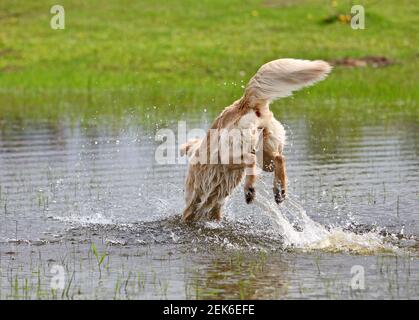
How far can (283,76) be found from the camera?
930cm

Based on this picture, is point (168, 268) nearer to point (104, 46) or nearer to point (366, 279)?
point (366, 279)

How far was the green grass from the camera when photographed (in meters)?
21.5

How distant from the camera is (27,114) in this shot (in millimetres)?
19922

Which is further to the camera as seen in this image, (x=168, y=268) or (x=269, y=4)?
(x=269, y=4)

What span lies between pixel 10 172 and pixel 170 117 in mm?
5630

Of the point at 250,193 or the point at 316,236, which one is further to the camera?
the point at 316,236

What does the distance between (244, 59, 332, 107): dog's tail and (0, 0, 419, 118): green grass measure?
981cm

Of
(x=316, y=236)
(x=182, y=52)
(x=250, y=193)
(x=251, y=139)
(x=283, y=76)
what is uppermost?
(x=182, y=52)

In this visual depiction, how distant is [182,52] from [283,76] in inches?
681

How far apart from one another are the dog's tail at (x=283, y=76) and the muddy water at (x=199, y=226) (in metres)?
1.48

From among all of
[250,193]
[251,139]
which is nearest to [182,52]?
[251,139]

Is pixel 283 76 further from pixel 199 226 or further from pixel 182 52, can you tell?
pixel 182 52

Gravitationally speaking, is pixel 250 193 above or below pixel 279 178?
below
